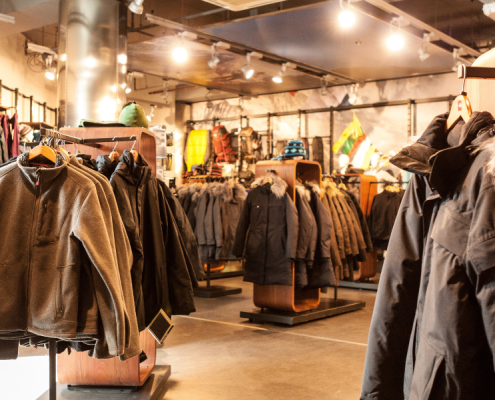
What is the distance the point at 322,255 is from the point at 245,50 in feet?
12.8

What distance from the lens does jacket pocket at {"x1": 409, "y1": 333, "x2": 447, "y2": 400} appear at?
1.23 meters

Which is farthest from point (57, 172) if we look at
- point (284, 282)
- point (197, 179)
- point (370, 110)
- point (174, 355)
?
point (370, 110)

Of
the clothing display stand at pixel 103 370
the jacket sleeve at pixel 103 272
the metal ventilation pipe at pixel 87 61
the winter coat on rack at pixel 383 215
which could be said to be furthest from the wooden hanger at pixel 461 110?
the winter coat on rack at pixel 383 215

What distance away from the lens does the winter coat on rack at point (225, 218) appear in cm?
719

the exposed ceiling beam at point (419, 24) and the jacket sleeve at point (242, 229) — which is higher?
the exposed ceiling beam at point (419, 24)

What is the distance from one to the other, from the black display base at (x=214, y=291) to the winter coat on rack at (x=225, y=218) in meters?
0.50

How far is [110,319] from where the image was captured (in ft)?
7.18

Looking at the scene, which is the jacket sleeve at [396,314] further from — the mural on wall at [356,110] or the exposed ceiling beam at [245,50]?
the mural on wall at [356,110]

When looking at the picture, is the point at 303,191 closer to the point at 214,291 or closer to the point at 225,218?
the point at 225,218

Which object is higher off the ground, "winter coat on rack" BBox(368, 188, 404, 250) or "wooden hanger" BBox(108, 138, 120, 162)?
"wooden hanger" BBox(108, 138, 120, 162)

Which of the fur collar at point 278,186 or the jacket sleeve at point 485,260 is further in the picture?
the fur collar at point 278,186

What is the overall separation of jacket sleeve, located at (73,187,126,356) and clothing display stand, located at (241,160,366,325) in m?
3.50

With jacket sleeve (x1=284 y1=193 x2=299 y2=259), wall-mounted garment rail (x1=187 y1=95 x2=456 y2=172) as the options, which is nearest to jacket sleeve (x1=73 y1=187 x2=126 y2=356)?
jacket sleeve (x1=284 y1=193 x2=299 y2=259)

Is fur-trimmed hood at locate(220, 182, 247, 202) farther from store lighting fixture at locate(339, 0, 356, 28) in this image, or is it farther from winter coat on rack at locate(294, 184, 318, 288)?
store lighting fixture at locate(339, 0, 356, 28)
